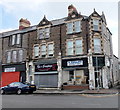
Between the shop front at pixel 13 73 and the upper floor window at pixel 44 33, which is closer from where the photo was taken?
the upper floor window at pixel 44 33

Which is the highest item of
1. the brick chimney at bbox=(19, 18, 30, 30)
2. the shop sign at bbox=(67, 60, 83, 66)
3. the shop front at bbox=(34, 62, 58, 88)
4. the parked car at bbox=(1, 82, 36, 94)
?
the brick chimney at bbox=(19, 18, 30, 30)

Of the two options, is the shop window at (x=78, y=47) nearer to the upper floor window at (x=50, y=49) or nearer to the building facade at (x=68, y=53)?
the building facade at (x=68, y=53)

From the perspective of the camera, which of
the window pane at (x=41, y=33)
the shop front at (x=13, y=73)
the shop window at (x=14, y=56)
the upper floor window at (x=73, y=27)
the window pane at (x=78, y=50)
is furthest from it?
the shop window at (x=14, y=56)

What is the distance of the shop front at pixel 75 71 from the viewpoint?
18.8 m

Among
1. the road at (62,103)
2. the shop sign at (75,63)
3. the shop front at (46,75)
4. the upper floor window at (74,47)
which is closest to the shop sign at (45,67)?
the shop front at (46,75)

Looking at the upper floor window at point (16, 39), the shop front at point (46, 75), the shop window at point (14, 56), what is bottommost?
the shop front at point (46, 75)

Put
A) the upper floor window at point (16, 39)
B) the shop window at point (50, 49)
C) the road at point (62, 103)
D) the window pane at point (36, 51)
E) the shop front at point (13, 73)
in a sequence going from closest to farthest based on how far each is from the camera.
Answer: the road at point (62, 103) < the shop window at point (50, 49) < the window pane at point (36, 51) < the shop front at point (13, 73) < the upper floor window at point (16, 39)

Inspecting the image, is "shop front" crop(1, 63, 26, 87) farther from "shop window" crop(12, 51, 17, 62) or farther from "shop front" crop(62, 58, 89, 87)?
"shop front" crop(62, 58, 89, 87)

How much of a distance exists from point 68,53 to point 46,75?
4.66 m

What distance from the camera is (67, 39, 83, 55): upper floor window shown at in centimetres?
1959

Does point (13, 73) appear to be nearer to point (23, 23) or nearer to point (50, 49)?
point (50, 49)

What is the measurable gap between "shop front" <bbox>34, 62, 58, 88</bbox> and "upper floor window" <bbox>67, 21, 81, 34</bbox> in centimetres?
526

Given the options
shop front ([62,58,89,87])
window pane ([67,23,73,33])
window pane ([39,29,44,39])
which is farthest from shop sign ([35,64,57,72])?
window pane ([67,23,73,33])

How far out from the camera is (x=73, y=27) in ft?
67.1
